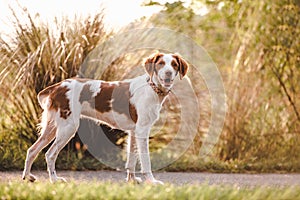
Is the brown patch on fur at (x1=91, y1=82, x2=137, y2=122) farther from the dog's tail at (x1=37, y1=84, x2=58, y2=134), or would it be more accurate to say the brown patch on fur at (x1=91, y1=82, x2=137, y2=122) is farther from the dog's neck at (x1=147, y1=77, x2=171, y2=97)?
the dog's tail at (x1=37, y1=84, x2=58, y2=134)

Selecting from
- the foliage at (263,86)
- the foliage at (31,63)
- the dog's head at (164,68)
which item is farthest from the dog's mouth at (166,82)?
the foliage at (263,86)

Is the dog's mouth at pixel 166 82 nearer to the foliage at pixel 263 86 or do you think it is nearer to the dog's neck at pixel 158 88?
the dog's neck at pixel 158 88

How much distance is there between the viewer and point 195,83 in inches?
316

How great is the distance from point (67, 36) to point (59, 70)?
0.57 metres

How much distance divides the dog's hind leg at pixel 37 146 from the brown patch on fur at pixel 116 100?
0.51m

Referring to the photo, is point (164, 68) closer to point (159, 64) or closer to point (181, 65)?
point (159, 64)

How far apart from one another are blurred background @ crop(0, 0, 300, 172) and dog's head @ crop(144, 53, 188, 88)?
195cm

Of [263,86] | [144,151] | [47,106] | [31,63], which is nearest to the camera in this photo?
[144,151]

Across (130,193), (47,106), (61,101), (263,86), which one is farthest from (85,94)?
(263,86)

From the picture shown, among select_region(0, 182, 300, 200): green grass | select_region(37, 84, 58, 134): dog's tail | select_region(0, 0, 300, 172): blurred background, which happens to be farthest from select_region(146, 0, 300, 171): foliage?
select_region(0, 182, 300, 200): green grass

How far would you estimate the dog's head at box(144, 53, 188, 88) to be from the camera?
5121 mm

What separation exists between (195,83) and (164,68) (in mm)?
2960

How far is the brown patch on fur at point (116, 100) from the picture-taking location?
545 centimetres

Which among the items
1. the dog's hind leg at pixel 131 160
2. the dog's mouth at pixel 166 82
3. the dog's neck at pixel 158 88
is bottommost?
the dog's hind leg at pixel 131 160
